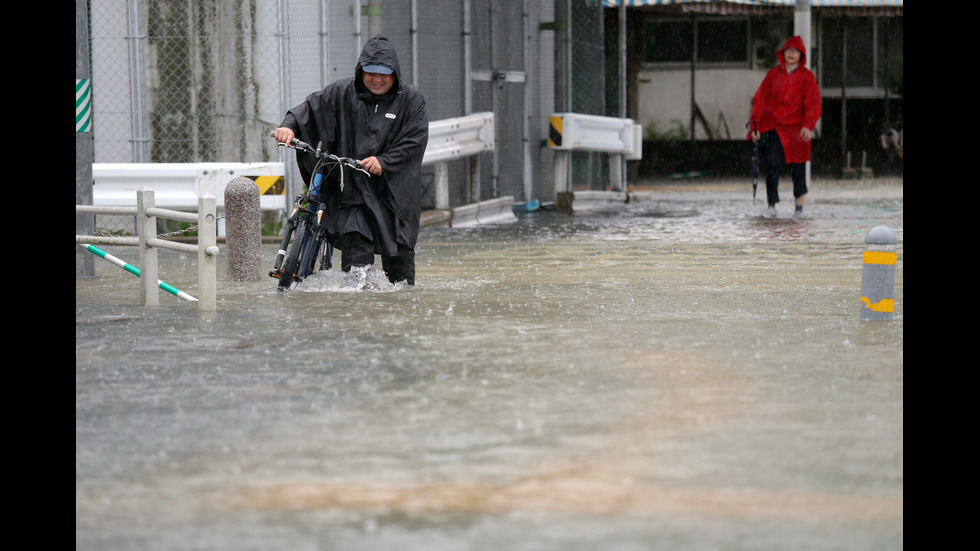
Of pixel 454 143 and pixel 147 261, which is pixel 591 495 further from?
pixel 454 143

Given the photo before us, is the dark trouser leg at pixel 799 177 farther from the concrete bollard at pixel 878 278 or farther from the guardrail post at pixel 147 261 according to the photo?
the guardrail post at pixel 147 261

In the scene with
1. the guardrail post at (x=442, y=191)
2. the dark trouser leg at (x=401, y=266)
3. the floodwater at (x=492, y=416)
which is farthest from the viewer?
the guardrail post at (x=442, y=191)

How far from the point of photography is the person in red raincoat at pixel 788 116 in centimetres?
1819

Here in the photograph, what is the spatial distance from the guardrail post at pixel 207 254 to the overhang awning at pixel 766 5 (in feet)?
58.3

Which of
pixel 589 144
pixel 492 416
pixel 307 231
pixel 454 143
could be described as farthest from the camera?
pixel 589 144

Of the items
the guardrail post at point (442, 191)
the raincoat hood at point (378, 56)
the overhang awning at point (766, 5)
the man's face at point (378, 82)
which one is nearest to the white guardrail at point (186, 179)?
the guardrail post at point (442, 191)

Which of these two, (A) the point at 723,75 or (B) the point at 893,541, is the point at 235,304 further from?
(A) the point at 723,75

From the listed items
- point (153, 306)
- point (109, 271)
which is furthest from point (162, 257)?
point (153, 306)

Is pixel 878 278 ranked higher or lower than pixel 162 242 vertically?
lower

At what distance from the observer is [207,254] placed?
955 centimetres

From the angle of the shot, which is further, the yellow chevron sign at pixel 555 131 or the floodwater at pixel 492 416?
the yellow chevron sign at pixel 555 131

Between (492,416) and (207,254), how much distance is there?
4.07m

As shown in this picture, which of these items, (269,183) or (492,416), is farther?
(269,183)

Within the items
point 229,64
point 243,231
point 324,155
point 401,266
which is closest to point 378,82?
point 324,155
